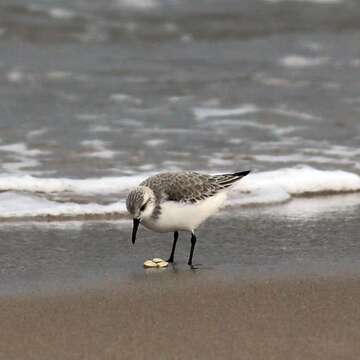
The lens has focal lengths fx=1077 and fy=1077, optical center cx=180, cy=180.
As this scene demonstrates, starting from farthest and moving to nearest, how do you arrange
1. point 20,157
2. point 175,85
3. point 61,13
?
point 61,13
point 175,85
point 20,157

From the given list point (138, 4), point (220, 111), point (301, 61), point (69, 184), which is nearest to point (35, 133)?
point (69, 184)

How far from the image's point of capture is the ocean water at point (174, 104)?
9352 millimetres

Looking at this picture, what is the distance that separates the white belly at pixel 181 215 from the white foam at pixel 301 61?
7.67m

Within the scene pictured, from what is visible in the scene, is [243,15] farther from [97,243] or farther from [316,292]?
[316,292]

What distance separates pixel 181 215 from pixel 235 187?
80.0 inches

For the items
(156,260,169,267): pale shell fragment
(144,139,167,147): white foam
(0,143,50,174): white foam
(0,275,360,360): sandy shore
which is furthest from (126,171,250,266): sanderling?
(144,139,167,147): white foam

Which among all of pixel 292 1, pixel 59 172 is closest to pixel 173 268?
pixel 59 172

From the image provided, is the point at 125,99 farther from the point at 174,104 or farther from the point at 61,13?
the point at 61,13

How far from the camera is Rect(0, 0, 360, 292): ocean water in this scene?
9352 millimetres

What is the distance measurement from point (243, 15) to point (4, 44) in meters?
4.31

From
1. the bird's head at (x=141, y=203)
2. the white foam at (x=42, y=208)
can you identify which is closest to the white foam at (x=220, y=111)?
the white foam at (x=42, y=208)

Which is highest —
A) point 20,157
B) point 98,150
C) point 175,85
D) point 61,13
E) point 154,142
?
point 61,13

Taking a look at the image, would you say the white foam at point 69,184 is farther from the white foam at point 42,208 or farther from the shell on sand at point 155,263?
the shell on sand at point 155,263

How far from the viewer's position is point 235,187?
936 cm
